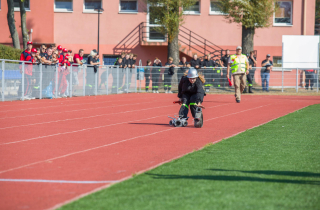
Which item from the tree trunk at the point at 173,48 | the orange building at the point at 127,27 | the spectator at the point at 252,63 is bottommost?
the spectator at the point at 252,63

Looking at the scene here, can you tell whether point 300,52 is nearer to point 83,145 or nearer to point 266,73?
point 266,73

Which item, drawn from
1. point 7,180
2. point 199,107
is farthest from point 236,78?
point 7,180

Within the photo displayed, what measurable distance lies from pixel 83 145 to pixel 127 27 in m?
28.0

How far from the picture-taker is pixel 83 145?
848 cm

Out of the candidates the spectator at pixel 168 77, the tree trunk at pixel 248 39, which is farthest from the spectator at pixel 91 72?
the tree trunk at pixel 248 39

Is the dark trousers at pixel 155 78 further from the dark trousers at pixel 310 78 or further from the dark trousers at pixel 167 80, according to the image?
the dark trousers at pixel 310 78

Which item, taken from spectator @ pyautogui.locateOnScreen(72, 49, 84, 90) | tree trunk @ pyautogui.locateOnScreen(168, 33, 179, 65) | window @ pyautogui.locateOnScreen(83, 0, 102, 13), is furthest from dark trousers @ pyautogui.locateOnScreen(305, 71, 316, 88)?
window @ pyautogui.locateOnScreen(83, 0, 102, 13)

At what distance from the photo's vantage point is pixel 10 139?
923cm

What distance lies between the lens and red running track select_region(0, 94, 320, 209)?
5484 millimetres

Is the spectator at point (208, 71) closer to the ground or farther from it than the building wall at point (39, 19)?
closer to the ground

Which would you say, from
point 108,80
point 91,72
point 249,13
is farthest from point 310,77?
point 91,72

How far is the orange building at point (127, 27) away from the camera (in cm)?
3553

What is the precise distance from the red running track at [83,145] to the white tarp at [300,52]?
53.2ft

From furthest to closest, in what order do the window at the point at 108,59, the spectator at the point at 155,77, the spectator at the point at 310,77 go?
the window at the point at 108,59
the spectator at the point at 310,77
the spectator at the point at 155,77
